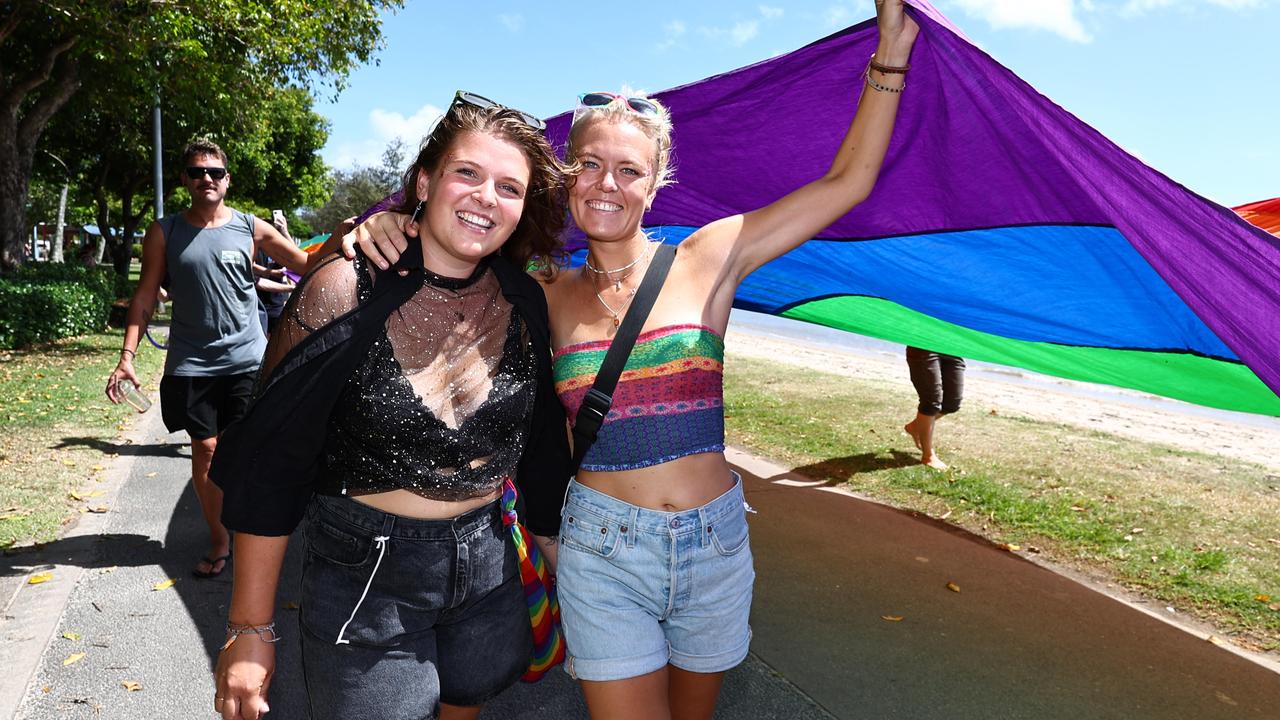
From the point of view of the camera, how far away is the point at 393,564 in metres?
1.98

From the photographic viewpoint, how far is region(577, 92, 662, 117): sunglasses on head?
98.9 inches

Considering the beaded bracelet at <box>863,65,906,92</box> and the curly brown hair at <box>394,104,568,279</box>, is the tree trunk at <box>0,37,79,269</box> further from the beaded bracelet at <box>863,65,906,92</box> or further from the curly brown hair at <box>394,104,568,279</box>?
the beaded bracelet at <box>863,65,906,92</box>

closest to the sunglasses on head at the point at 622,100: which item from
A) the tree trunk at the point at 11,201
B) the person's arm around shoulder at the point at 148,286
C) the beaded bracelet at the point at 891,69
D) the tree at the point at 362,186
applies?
the beaded bracelet at the point at 891,69

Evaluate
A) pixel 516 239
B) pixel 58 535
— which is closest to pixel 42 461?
pixel 58 535

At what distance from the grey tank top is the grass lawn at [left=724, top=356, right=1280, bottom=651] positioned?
5.00 metres

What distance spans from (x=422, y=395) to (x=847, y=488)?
230 inches

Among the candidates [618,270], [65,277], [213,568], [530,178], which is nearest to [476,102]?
[530,178]

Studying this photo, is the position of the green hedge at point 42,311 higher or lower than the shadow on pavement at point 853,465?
lower

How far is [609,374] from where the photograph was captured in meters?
2.28

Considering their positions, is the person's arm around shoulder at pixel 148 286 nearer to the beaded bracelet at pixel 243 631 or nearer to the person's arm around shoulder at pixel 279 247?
the person's arm around shoulder at pixel 279 247

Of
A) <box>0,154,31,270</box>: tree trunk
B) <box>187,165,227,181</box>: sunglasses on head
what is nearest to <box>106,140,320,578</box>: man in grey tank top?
<box>187,165,227,181</box>: sunglasses on head

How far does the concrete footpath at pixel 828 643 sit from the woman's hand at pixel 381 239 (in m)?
2.32

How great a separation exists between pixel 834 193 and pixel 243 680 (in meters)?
2.01

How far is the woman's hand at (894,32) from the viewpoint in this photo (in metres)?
2.40
